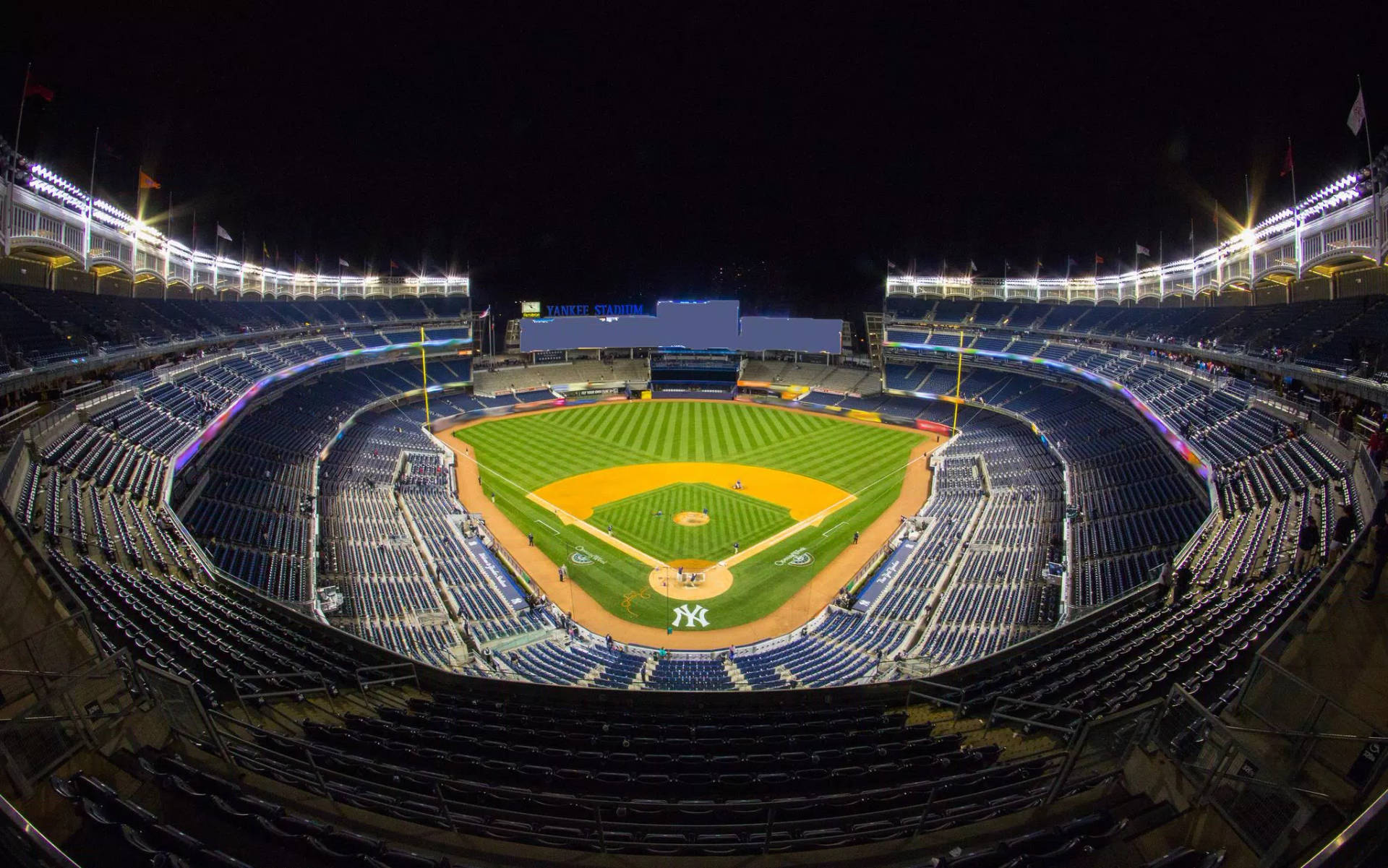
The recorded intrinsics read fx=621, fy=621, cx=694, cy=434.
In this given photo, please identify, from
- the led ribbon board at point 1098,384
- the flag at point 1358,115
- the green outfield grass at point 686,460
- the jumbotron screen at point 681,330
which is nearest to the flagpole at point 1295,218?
the flag at point 1358,115

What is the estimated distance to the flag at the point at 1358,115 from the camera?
20.5 meters

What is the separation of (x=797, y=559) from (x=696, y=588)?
16.2 ft

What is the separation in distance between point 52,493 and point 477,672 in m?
11.7

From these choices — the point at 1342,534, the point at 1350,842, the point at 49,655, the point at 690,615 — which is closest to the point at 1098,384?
the point at 1342,534

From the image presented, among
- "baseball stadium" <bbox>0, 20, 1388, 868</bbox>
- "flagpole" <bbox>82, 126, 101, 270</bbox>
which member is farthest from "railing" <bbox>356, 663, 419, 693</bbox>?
"flagpole" <bbox>82, 126, 101, 270</bbox>

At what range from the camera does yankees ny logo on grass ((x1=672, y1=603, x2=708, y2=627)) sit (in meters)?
22.1

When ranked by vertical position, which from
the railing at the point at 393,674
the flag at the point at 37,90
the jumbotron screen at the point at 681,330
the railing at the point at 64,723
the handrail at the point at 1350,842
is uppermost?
the flag at the point at 37,90

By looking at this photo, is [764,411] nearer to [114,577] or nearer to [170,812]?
[114,577]

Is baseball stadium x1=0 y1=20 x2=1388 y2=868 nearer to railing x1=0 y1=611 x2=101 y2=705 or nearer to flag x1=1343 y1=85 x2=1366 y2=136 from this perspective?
railing x1=0 y1=611 x2=101 y2=705

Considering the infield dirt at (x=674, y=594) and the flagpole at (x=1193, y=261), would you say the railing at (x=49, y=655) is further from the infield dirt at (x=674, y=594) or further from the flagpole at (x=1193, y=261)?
the flagpole at (x=1193, y=261)

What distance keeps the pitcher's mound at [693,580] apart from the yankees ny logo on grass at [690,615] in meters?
0.59

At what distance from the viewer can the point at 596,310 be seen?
6800 centimetres

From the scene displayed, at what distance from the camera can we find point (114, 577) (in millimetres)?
13375

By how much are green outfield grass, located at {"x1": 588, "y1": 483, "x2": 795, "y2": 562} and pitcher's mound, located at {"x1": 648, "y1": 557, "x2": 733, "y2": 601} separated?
83cm
